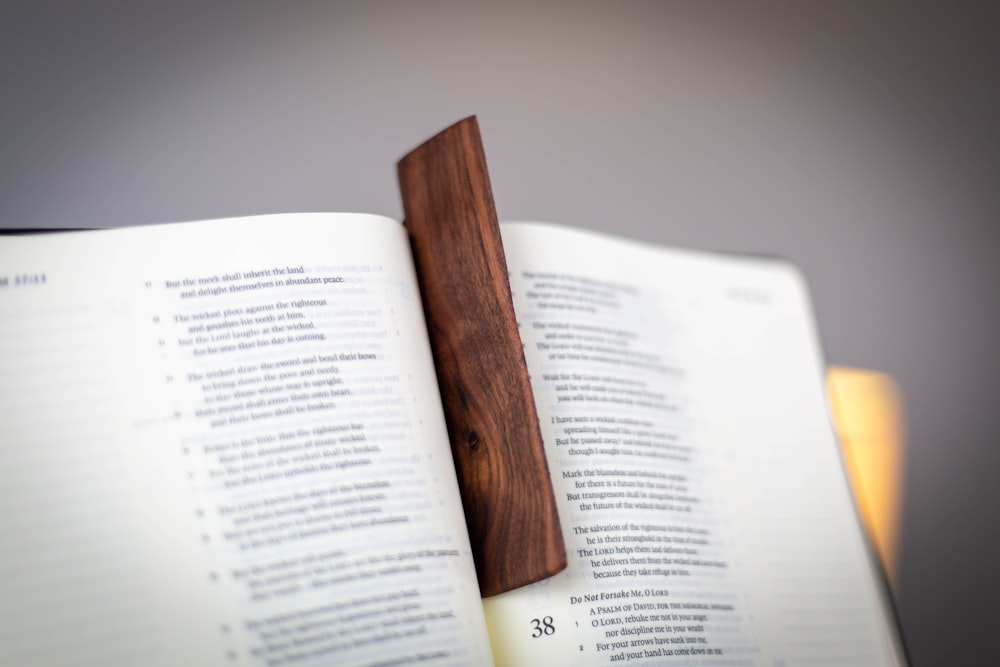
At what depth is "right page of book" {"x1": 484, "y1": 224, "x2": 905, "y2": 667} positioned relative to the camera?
56cm

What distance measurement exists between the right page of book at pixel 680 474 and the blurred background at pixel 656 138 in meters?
0.18

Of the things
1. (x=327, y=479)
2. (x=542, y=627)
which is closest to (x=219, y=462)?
(x=327, y=479)

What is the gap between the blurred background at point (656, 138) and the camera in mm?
742

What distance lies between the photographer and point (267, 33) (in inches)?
31.7

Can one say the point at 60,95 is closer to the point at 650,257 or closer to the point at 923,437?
the point at 650,257

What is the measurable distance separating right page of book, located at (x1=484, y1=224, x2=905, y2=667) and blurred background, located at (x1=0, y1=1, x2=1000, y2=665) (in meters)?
0.18

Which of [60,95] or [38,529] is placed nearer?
[38,529]

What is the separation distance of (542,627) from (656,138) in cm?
54

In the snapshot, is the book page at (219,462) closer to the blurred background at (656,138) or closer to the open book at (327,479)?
the open book at (327,479)

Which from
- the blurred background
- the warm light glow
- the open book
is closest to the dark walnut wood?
the open book

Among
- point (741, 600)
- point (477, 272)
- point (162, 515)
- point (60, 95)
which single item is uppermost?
point (60, 95)

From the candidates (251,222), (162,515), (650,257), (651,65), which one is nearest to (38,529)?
(162,515)

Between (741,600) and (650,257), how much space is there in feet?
0.80

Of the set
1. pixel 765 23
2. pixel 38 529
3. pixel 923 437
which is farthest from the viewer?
pixel 765 23
